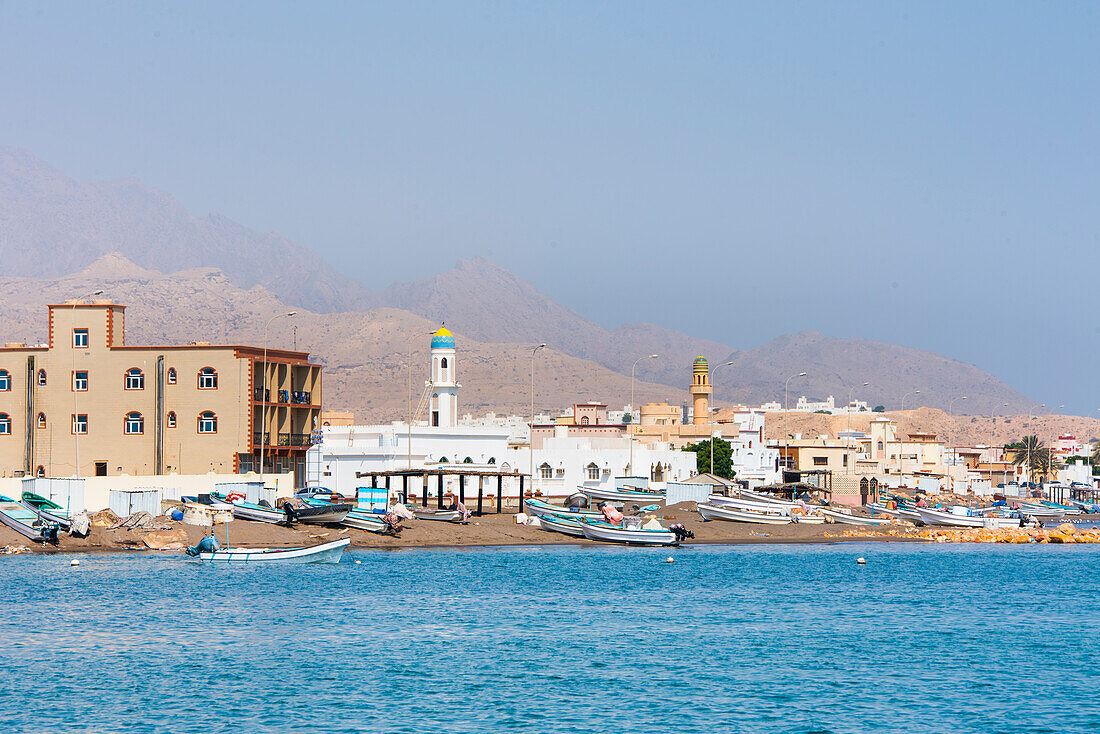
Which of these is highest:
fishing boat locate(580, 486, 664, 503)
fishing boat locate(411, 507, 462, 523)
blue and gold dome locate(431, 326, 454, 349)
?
blue and gold dome locate(431, 326, 454, 349)

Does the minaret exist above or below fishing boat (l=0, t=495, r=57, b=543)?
above

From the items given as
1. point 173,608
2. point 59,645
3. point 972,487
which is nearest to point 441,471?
point 173,608

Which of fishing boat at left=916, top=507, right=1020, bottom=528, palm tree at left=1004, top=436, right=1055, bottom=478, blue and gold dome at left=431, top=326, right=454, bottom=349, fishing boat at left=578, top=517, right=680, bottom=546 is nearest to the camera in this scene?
fishing boat at left=578, top=517, right=680, bottom=546

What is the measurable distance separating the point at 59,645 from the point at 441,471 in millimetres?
40160

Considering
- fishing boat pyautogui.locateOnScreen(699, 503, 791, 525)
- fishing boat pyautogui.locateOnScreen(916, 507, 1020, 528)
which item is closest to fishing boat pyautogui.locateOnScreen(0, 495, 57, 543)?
fishing boat pyautogui.locateOnScreen(699, 503, 791, 525)

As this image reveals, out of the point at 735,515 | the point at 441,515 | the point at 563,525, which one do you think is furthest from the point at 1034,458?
the point at 441,515

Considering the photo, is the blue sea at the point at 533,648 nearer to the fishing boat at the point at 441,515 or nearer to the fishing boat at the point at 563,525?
the fishing boat at the point at 441,515

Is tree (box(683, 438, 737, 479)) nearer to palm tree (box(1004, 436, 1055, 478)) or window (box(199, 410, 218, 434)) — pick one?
window (box(199, 410, 218, 434))

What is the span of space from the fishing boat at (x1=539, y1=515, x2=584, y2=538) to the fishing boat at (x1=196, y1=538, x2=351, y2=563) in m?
18.4

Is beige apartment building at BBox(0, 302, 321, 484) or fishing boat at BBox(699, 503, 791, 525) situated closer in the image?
beige apartment building at BBox(0, 302, 321, 484)

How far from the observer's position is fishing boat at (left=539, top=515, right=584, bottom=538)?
76375 mm

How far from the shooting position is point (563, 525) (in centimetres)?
7669

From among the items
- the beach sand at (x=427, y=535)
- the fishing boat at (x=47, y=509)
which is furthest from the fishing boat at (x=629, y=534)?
the fishing boat at (x=47, y=509)

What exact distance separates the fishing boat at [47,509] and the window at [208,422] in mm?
17807
